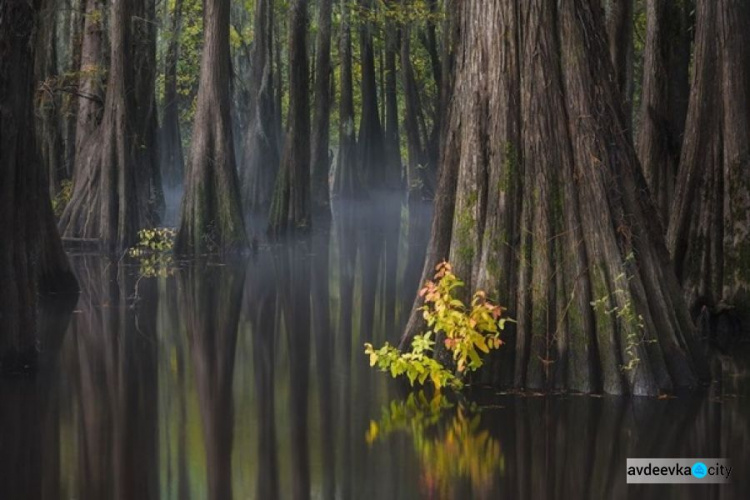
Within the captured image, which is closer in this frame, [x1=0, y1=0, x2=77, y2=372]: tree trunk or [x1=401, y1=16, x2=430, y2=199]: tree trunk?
[x1=0, y1=0, x2=77, y2=372]: tree trunk

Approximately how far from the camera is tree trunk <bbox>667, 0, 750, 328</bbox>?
11.2m

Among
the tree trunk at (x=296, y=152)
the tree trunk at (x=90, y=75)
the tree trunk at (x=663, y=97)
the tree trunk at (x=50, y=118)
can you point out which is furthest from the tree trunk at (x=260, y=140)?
the tree trunk at (x=663, y=97)

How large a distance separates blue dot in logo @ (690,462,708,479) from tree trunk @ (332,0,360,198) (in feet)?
78.4

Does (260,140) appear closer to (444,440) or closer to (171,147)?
(171,147)

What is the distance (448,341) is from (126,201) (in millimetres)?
11847

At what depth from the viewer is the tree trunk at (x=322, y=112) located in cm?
2577

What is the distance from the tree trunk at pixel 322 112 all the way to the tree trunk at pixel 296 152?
8.63ft

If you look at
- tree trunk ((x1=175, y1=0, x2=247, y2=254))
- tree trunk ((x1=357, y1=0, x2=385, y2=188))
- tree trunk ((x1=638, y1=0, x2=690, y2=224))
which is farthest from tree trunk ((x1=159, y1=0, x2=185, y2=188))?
tree trunk ((x1=638, y1=0, x2=690, y2=224))

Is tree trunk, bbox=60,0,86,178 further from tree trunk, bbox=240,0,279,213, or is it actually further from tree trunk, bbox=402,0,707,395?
tree trunk, bbox=402,0,707,395

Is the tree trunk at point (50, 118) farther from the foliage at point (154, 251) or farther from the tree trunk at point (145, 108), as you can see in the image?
the foliage at point (154, 251)

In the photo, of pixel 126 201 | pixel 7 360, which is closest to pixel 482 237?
pixel 7 360

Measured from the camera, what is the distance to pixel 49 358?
33.7 feet

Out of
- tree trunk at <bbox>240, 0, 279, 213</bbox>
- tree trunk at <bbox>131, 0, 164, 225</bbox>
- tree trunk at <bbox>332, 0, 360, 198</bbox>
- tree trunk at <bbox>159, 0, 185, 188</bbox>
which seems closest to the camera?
tree trunk at <bbox>131, 0, 164, 225</bbox>

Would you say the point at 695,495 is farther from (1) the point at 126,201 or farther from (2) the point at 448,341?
(1) the point at 126,201
